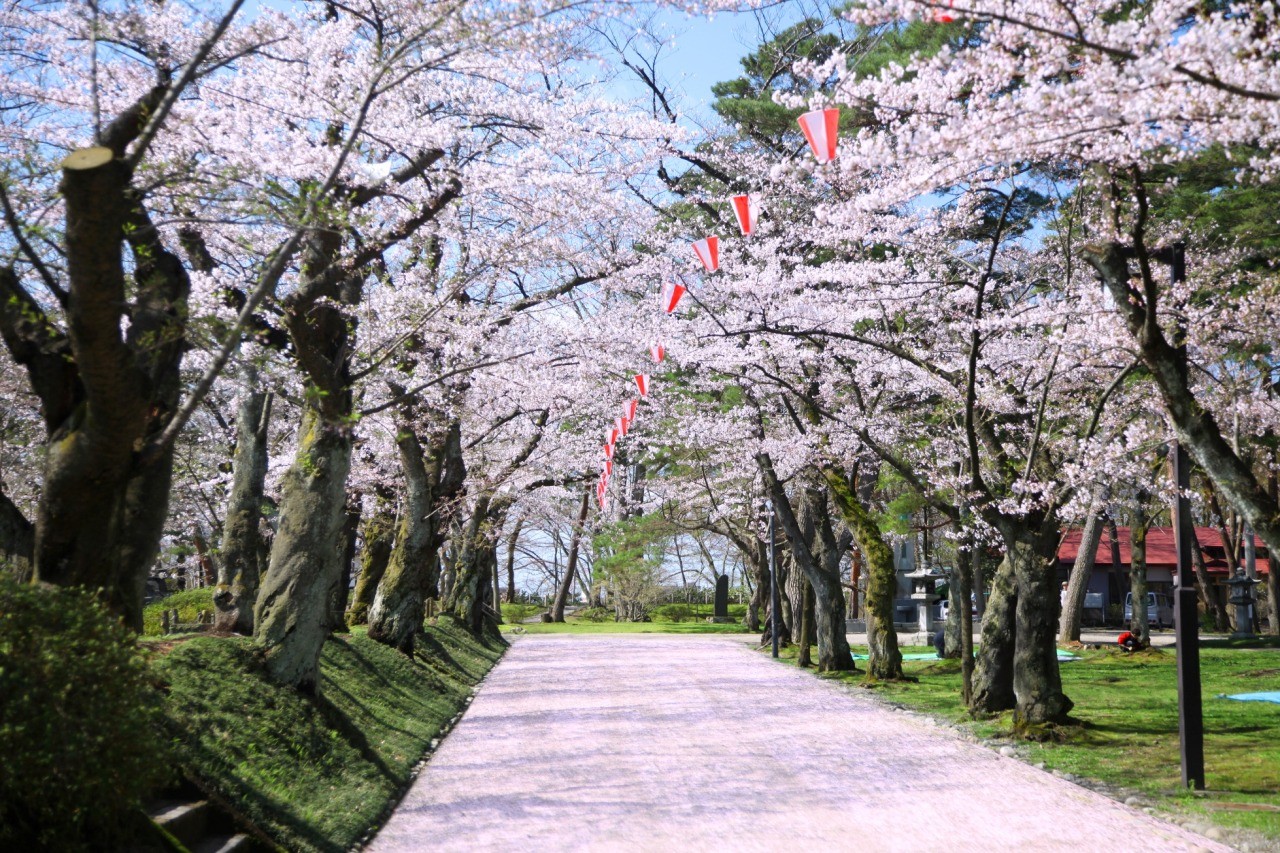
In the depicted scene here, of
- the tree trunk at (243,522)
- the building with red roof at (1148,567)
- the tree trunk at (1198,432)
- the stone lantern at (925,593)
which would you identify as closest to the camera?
Answer: the tree trunk at (1198,432)

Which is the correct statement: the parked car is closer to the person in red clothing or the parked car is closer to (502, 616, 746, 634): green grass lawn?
(502, 616, 746, 634): green grass lawn

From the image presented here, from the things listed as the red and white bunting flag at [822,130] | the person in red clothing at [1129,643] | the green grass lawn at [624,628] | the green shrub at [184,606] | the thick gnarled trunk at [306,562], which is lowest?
the green grass lawn at [624,628]

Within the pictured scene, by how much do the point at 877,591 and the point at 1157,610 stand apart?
23.7 metres

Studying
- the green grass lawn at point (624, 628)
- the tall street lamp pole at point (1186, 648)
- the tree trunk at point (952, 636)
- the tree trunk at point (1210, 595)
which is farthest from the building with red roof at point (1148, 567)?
the tall street lamp pole at point (1186, 648)

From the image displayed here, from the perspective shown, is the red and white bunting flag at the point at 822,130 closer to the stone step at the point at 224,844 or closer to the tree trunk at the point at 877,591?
the stone step at the point at 224,844

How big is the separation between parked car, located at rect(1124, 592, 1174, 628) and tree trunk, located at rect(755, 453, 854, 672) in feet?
65.6

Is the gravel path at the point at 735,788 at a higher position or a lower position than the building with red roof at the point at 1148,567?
lower

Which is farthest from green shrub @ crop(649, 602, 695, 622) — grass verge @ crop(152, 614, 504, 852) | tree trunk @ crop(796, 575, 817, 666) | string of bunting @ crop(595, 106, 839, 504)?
grass verge @ crop(152, 614, 504, 852)

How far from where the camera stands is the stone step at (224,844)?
570cm

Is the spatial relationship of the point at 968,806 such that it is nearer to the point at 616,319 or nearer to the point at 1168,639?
the point at 616,319

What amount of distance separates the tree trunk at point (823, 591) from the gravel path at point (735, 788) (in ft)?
15.6

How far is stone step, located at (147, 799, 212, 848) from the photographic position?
5.54 metres

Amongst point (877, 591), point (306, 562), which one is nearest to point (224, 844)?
point (306, 562)

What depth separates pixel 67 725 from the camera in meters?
4.51
